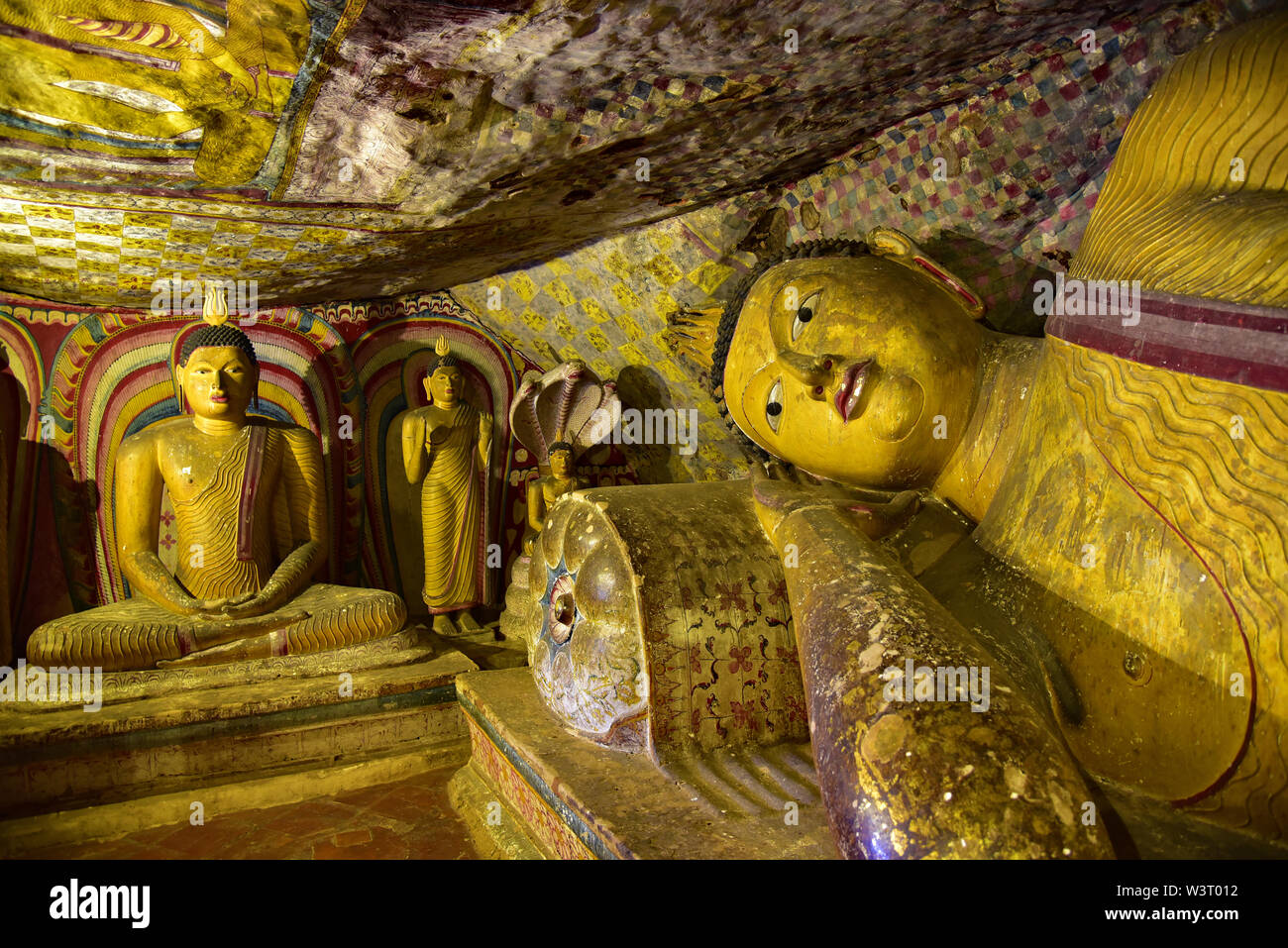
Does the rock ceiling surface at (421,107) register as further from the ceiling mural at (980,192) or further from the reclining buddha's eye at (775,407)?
the reclining buddha's eye at (775,407)

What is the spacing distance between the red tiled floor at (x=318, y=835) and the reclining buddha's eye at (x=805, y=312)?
1.96 metres

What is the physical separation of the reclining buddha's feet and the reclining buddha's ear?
113 inches

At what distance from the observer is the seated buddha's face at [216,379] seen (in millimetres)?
4363

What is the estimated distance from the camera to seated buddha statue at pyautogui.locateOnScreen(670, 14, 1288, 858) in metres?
1.51

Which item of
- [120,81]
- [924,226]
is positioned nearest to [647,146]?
[924,226]

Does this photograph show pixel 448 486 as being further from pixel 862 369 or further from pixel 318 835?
pixel 862 369

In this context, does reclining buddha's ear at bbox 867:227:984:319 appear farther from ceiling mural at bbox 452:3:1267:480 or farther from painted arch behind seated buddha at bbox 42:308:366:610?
painted arch behind seated buddha at bbox 42:308:366:610

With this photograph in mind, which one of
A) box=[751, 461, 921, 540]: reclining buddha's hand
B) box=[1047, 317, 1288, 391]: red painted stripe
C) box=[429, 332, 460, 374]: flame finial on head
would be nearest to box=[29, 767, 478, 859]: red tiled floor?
box=[751, 461, 921, 540]: reclining buddha's hand

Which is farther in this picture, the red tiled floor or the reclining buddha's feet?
the reclining buddha's feet

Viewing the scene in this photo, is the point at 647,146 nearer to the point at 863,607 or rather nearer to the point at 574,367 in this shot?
the point at 863,607

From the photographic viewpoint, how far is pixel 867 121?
2.92 meters

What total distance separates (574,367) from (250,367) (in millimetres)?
1652
